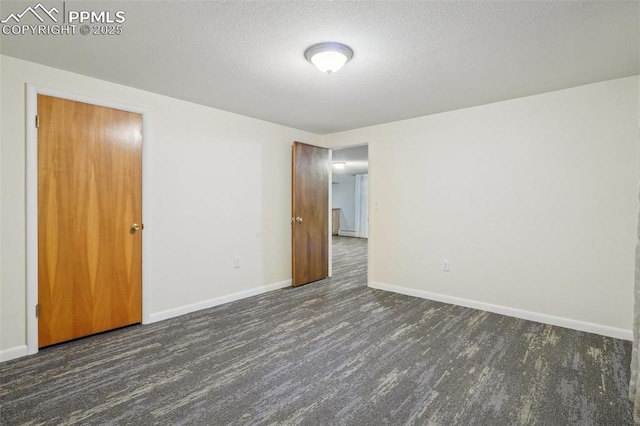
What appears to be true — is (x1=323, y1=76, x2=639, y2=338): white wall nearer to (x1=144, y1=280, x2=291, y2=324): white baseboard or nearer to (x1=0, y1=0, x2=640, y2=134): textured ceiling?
(x1=0, y1=0, x2=640, y2=134): textured ceiling

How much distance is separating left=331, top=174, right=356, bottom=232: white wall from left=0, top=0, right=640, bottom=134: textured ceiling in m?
7.60

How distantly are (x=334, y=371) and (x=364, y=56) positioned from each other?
7.55 ft

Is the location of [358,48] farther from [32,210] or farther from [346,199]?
[346,199]

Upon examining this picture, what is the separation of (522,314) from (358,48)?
10.0 feet

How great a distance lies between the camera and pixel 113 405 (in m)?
1.80

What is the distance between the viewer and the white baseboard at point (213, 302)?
314 cm

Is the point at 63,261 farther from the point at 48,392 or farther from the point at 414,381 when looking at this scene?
the point at 414,381

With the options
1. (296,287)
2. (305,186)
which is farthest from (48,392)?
(305,186)

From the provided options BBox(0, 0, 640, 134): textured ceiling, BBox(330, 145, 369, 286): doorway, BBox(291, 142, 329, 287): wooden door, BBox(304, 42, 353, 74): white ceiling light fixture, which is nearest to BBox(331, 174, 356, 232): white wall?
BBox(330, 145, 369, 286): doorway

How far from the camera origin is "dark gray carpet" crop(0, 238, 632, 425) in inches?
68.1

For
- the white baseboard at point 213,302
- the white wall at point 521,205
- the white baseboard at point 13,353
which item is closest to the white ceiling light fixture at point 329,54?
the white wall at point 521,205

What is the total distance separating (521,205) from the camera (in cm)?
316

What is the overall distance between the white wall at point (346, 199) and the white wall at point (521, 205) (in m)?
6.49

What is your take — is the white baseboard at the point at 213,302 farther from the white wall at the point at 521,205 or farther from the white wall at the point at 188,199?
the white wall at the point at 521,205
